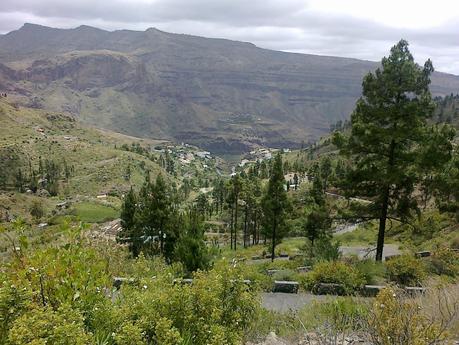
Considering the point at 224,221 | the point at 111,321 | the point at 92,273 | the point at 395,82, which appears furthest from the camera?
the point at 224,221

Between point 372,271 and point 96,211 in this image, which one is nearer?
point 372,271

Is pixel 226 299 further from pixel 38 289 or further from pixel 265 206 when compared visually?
pixel 265 206

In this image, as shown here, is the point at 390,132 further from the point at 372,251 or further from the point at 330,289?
the point at 372,251

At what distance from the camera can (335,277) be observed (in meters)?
13.4

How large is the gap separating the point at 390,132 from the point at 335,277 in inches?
309

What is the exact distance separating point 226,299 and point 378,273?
1124 cm

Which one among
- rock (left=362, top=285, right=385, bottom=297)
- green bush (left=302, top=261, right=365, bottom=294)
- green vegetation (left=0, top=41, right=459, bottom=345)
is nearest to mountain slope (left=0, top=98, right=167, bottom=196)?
green vegetation (left=0, top=41, right=459, bottom=345)

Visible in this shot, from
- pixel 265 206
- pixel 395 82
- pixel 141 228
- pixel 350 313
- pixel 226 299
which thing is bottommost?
pixel 141 228

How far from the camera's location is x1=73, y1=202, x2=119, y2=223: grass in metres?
91.2

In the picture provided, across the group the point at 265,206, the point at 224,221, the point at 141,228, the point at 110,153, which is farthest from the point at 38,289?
the point at 110,153

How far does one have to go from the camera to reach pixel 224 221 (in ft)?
314

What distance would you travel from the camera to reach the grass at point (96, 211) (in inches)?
3590

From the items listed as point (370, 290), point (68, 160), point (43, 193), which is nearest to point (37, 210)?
point (43, 193)

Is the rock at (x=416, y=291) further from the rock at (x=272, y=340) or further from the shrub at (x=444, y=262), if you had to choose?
the shrub at (x=444, y=262)
